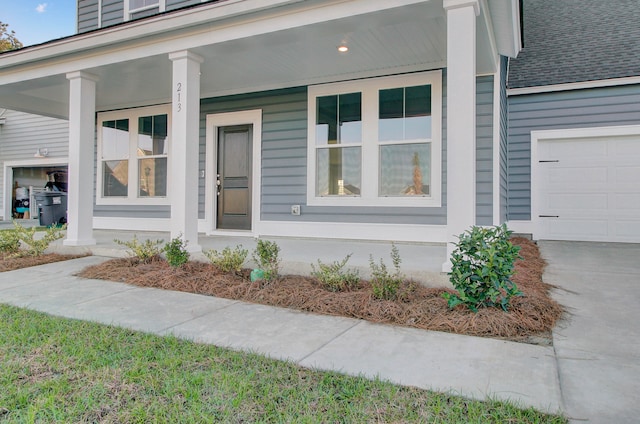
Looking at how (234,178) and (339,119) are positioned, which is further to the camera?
(234,178)

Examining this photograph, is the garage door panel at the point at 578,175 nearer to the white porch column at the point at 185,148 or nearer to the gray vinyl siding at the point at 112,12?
the white porch column at the point at 185,148

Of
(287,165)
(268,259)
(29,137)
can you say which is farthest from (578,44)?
(29,137)

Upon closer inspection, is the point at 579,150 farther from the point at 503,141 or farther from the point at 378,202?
the point at 378,202

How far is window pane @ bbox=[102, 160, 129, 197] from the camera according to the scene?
8.01 m

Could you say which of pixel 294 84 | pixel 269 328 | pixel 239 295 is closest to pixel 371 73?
pixel 294 84

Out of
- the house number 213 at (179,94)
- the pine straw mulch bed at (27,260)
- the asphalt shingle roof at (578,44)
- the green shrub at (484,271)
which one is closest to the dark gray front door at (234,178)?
the house number 213 at (179,94)

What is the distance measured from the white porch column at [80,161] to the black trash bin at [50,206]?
19.4 feet

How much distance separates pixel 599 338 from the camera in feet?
8.52

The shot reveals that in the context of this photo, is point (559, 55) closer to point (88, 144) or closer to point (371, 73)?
point (371, 73)

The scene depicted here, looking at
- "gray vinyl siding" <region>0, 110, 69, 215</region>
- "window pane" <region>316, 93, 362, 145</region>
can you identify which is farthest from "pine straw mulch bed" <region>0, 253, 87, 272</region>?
"gray vinyl siding" <region>0, 110, 69, 215</region>

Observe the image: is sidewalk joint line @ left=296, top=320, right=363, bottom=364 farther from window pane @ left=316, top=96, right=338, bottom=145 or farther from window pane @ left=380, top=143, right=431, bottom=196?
window pane @ left=316, top=96, right=338, bottom=145

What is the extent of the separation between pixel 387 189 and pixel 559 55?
454 cm

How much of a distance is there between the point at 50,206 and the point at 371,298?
10.3 metres

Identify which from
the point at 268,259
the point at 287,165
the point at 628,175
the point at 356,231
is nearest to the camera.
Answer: the point at 268,259
